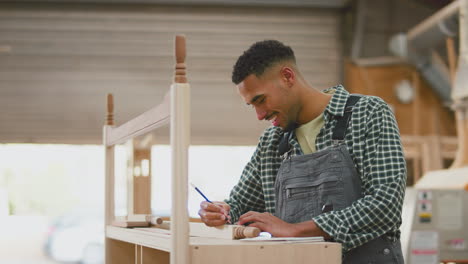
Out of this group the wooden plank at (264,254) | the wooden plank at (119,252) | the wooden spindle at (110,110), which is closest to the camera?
the wooden plank at (264,254)

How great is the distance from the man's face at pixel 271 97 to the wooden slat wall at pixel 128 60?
577cm

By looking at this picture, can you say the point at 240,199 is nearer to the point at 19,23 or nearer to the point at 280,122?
the point at 280,122

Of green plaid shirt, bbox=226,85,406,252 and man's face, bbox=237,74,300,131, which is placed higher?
man's face, bbox=237,74,300,131

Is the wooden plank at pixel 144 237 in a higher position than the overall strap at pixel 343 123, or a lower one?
lower

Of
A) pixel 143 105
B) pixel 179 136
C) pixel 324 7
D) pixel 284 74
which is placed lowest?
pixel 179 136

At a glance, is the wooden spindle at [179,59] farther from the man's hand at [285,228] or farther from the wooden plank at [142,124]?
the man's hand at [285,228]

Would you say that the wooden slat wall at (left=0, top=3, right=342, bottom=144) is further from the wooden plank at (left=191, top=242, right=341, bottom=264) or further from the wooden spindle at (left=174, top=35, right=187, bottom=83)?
the wooden plank at (left=191, top=242, right=341, bottom=264)

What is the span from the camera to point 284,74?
2.21 metres

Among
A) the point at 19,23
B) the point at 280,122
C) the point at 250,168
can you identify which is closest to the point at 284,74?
the point at 280,122

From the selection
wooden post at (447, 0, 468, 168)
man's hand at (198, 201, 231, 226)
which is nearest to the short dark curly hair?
man's hand at (198, 201, 231, 226)

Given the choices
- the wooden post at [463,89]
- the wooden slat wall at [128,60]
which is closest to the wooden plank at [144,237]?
the wooden post at [463,89]

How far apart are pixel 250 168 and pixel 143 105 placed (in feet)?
18.3

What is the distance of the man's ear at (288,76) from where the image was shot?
7.25ft

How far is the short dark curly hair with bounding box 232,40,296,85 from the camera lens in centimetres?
218
